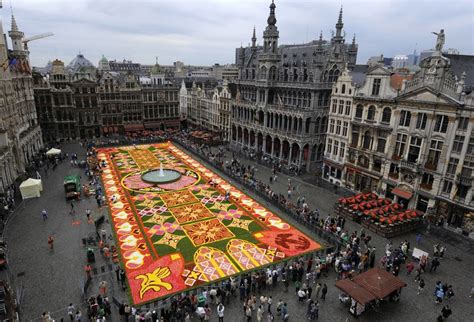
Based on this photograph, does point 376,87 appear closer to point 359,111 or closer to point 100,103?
point 359,111

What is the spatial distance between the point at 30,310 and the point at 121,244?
969 cm

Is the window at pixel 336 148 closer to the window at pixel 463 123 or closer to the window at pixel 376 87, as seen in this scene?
the window at pixel 376 87

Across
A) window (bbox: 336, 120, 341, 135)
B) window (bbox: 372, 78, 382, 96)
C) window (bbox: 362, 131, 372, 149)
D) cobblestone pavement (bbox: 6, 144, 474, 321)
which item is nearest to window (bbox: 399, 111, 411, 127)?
window (bbox: 372, 78, 382, 96)

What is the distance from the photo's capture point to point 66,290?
24125 millimetres

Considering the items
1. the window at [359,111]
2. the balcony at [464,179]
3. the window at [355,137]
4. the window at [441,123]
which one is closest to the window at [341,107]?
the window at [359,111]

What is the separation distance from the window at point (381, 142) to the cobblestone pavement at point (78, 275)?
1225cm

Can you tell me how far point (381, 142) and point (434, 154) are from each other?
7.06m

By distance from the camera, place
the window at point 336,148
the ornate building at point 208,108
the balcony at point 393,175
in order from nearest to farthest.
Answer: the balcony at point 393,175 → the window at point 336,148 → the ornate building at point 208,108

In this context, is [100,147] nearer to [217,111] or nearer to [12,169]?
[12,169]

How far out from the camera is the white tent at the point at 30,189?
1609 inches

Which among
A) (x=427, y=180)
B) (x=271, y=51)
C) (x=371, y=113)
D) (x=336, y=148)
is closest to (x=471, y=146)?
(x=427, y=180)

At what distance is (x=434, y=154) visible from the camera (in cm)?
3647

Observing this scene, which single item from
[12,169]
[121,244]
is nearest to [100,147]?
[12,169]

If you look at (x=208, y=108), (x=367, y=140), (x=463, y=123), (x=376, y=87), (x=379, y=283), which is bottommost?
(x=379, y=283)
